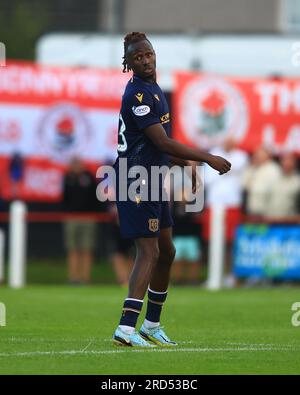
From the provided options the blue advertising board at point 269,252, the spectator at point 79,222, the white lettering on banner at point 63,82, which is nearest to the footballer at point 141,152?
the blue advertising board at point 269,252

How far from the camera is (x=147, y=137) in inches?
411

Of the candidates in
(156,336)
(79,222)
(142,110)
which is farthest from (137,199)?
(79,222)

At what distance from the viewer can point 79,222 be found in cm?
2252

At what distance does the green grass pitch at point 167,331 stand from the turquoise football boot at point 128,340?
9 cm

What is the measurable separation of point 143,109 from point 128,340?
1.83m

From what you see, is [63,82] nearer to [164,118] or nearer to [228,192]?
[228,192]

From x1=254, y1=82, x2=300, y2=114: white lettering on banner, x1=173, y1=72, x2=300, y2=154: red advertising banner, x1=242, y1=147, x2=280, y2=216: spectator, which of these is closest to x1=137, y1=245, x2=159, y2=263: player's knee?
x1=242, y1=147, x2=280, y2=216: spectator

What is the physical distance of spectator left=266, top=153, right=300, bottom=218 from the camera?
22.0 m

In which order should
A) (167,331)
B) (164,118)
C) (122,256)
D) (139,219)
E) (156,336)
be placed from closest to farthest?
(139,219) → (164,118) → (156,336) → (167,331) → (122,256)

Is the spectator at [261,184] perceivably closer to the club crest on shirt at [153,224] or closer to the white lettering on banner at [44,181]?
the white lettering on banner at [44,181]

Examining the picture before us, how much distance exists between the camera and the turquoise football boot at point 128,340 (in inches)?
411

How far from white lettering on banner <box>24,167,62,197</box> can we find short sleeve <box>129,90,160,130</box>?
13783 millimetres

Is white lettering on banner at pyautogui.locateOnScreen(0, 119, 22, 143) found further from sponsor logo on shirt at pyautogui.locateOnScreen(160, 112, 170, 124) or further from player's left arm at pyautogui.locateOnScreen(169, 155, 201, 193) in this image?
sponsor logo on shirt at pyautogui.locateOnScreen(160, 112, 170, 124)
